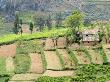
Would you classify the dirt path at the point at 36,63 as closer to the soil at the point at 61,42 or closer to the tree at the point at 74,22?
the soil at the point at 61,42

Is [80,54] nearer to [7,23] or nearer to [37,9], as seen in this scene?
[7,23]

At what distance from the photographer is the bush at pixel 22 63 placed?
39206 millimetres

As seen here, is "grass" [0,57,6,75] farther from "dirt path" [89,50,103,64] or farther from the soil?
"dirt path" [89,50,103,64]

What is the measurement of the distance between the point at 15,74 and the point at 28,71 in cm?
124

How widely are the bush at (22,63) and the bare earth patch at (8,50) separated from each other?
3037 mm

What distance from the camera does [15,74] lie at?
38.0 metres

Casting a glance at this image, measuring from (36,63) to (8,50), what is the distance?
29.4 feet

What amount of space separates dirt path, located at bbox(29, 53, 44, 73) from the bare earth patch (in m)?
3.61

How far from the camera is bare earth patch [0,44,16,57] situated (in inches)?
1858

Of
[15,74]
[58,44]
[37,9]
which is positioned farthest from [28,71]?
[37,9]

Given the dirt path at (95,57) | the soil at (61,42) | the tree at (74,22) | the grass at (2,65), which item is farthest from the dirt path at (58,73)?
the tree at (74,22)

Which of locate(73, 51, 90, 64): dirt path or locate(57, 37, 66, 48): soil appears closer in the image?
locate(73, 51, 90, 64): dirt path

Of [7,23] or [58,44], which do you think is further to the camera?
[7,23]

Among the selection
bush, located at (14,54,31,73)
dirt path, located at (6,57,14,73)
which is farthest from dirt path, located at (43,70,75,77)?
dirt path, located at (6,57,14,73)
